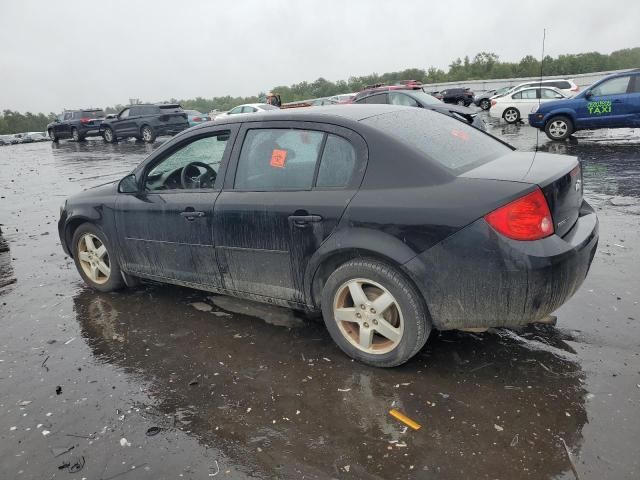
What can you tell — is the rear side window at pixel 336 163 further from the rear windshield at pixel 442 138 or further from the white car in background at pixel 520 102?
the white car in background at pixel 520 102

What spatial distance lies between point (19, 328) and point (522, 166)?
4.17 metres

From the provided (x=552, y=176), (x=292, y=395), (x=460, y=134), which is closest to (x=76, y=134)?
(x=460, y=134)

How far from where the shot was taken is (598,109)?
40.5ft

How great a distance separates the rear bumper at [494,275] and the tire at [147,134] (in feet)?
70.3

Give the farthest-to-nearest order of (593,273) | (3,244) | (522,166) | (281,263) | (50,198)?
1. (50,198)
2. (3,244)
3. (593,273)
4. (281,263)
5. (522,166)

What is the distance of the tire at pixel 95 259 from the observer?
4711mm

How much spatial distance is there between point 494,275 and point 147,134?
22020 mm

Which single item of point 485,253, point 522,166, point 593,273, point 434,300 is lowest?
point 593,273

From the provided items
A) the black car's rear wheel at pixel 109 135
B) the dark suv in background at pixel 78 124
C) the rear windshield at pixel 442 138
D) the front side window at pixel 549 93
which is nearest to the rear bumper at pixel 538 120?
the front side window at pixel 549 93

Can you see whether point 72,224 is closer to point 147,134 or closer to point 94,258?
point 94,258

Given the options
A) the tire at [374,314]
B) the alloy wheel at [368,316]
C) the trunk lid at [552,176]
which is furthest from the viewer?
the alloy wheel at [368,316]

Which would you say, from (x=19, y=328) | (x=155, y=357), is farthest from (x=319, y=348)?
(x=19, y=328)

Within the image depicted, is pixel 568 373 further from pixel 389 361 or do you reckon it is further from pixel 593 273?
pixel 593 273

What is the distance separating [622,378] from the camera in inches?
116
